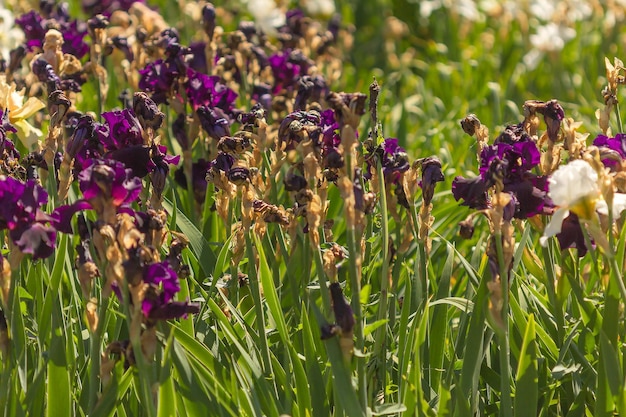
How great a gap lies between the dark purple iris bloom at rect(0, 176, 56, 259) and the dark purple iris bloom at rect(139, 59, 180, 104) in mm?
1230

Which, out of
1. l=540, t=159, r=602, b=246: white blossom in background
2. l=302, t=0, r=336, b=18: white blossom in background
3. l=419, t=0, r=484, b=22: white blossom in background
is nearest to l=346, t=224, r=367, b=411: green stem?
l=540, t=159, r=602, b=246: white blossom in background

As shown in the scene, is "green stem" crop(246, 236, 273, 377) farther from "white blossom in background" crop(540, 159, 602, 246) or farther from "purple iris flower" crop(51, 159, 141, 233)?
"white blossom in background" crop(540, 159, 602, 246)

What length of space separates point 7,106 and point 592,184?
5.46 ft

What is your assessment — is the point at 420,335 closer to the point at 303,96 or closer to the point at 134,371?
the point at 134,371

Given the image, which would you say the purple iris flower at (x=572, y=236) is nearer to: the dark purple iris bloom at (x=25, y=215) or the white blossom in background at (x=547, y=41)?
the dark purple iris bloom at (x=25, y=215)

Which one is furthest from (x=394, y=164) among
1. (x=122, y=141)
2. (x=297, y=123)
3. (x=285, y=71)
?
(x=285, y=71)

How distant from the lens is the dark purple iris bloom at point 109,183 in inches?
66.0

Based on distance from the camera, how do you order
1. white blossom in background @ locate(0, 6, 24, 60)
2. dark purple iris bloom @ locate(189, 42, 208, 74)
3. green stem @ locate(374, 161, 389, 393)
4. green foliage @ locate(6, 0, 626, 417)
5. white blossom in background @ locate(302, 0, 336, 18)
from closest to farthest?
green foliage @ locate(6, 0, 626, 417) < green stem @ locate(374, 161, 389, 393) < dark purple iris bloom @ locate(189, 42, 208, 74) < white blossom in background @ locate(0, 6, 24, 60) < white blossom in background @ locate(302, 0, 336, 18)

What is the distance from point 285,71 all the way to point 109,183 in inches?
91.2

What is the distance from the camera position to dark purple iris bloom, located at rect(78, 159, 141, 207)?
1.68 metres

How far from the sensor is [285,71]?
12.9 ft

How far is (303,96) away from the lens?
113 inches

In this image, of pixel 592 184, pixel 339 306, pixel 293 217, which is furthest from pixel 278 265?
pixel 592 184

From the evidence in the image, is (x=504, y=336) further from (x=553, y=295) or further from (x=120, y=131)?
(x=120, y=131)
